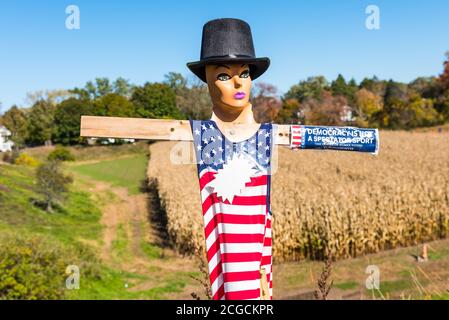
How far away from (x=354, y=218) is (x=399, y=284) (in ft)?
8.40

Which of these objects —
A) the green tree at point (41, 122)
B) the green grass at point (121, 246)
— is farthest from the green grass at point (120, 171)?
the green grass at point (121, 246)

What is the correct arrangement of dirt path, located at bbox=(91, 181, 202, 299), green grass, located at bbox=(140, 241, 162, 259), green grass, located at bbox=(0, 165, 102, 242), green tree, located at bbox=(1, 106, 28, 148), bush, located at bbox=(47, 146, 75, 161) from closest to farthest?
dirt path, located at bbox=(91, 181, 202, 299)
green grass, located at bbox=(140, 241, 162, 259)
green grass, located at bbox=(0, 165, 102, 242)
bush, located at bbox=(47, 146, 75, 161)
green tree, located at bbox=(1, 106, 28, 148)

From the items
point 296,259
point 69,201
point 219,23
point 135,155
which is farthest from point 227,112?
point 135,155

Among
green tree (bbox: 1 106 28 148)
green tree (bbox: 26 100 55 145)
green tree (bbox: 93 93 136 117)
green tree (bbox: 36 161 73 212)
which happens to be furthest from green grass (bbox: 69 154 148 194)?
green tree (bbox: 1 106 28 148)

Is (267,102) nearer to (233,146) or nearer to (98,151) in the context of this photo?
(98,151)

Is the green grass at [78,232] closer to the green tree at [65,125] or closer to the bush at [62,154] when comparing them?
the bush at [62,154]

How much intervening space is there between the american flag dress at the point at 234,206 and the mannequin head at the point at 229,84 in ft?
0.71

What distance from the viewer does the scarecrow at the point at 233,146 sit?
3121mm

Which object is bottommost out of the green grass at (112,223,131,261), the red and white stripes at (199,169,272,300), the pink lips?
the green grass at (112,223,131,261)

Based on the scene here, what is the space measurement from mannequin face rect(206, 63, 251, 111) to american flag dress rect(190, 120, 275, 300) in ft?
0.73

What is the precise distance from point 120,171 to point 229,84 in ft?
108

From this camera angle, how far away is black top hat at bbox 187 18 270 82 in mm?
3174

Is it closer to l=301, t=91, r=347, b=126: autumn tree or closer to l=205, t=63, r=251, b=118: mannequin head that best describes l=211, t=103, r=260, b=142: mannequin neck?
l=205, t=63, r=251, b=118: mannequin head

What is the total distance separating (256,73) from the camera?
3441 millimetres
